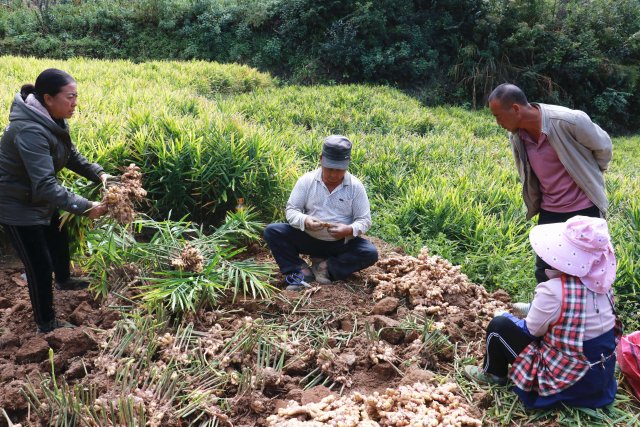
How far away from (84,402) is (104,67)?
8856mm

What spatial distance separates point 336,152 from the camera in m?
3.44

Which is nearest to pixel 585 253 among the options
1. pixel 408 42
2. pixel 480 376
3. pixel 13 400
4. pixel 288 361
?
pixel 480 376

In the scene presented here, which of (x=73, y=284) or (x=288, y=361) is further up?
(x=73, y=284)

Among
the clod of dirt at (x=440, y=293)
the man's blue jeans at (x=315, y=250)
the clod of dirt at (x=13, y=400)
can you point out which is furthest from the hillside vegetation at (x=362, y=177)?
the clod of dirt at (x=13, y=400)

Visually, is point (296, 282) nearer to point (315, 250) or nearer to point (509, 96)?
point (315, 250)

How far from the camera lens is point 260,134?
200 inches

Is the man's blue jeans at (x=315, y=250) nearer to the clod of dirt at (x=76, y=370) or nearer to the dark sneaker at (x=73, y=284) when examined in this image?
the dark sneaker at (x=73, y=284)

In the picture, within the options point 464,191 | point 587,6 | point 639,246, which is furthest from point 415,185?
point 587,6

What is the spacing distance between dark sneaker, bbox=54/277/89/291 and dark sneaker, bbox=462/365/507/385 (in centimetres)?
241

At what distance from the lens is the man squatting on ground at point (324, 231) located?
365cm

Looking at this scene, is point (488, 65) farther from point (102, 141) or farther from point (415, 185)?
point (102, 141)

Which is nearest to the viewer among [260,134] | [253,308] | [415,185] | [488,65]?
[253,308]

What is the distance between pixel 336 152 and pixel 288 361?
1.32 metres

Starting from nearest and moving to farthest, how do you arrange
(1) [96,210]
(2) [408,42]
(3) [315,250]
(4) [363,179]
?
(1) [96,210], (3) [315,250], (4) [363,179], (2) [408,42]
